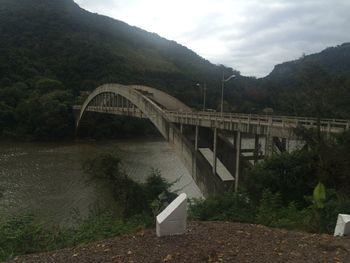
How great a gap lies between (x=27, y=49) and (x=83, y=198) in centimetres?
9875

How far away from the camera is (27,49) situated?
384ft

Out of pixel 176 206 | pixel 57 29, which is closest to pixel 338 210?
pixel 176 206

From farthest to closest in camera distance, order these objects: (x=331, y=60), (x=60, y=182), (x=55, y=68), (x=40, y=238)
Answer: (x=55, y=68), (x=331, y=60), (x=60, y=182), (x=40, y=238)

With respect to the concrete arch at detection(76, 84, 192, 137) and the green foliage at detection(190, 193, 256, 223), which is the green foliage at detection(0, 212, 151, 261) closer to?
the green foliage at detection(190, 193, 256, 223)

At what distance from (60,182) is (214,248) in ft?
98.4

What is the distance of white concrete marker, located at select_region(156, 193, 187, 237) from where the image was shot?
7152mm

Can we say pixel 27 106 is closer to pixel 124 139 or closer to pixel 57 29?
pixel 124 139

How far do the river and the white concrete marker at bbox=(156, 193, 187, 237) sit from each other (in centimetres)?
1102

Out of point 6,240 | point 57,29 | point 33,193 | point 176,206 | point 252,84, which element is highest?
point 57,29

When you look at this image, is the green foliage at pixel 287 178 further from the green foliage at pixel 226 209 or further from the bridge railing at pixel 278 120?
the bridge railing at pixel 278 120

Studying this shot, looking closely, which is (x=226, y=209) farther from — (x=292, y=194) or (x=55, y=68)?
(x=55, y=68)

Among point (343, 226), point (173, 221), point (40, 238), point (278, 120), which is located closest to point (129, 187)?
point (278, 120)

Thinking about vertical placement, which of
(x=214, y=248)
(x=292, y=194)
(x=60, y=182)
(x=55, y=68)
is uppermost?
(x=55, y=68)

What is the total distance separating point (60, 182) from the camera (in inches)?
1368
